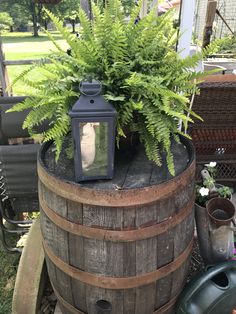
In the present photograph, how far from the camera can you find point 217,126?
7.72 ft

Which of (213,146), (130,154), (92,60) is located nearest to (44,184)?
(130,154)

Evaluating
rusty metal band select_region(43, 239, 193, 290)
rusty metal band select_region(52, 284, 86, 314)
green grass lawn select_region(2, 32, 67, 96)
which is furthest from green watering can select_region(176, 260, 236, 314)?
green grass lawn select_region(2, 32, 67, 96)

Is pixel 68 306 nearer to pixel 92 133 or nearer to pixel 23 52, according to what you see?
pixel 92 133

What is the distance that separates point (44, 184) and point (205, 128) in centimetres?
137

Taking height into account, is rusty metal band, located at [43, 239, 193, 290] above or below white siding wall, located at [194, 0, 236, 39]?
below

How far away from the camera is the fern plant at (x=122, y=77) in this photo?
49.5 inches

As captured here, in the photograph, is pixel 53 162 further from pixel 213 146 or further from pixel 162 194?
pixel 213 146

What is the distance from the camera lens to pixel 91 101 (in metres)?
1.18

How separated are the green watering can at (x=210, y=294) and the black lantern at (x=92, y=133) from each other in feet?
2.53

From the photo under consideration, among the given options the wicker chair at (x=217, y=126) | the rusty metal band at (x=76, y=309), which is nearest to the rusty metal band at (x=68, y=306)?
the rusty metal band at (x=76, y=309)

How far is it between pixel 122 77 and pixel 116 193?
0.46 metres

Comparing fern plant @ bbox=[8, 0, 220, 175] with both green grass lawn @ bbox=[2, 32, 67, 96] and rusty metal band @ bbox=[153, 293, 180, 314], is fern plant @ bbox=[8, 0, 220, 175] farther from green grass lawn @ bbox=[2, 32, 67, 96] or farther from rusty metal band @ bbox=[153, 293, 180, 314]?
rusty metal band @ bbox=[153, 293, 180, 314]

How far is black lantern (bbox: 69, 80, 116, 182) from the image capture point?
1178 mm

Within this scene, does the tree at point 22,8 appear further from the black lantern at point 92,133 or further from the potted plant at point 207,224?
the black lantern at point 92,133
